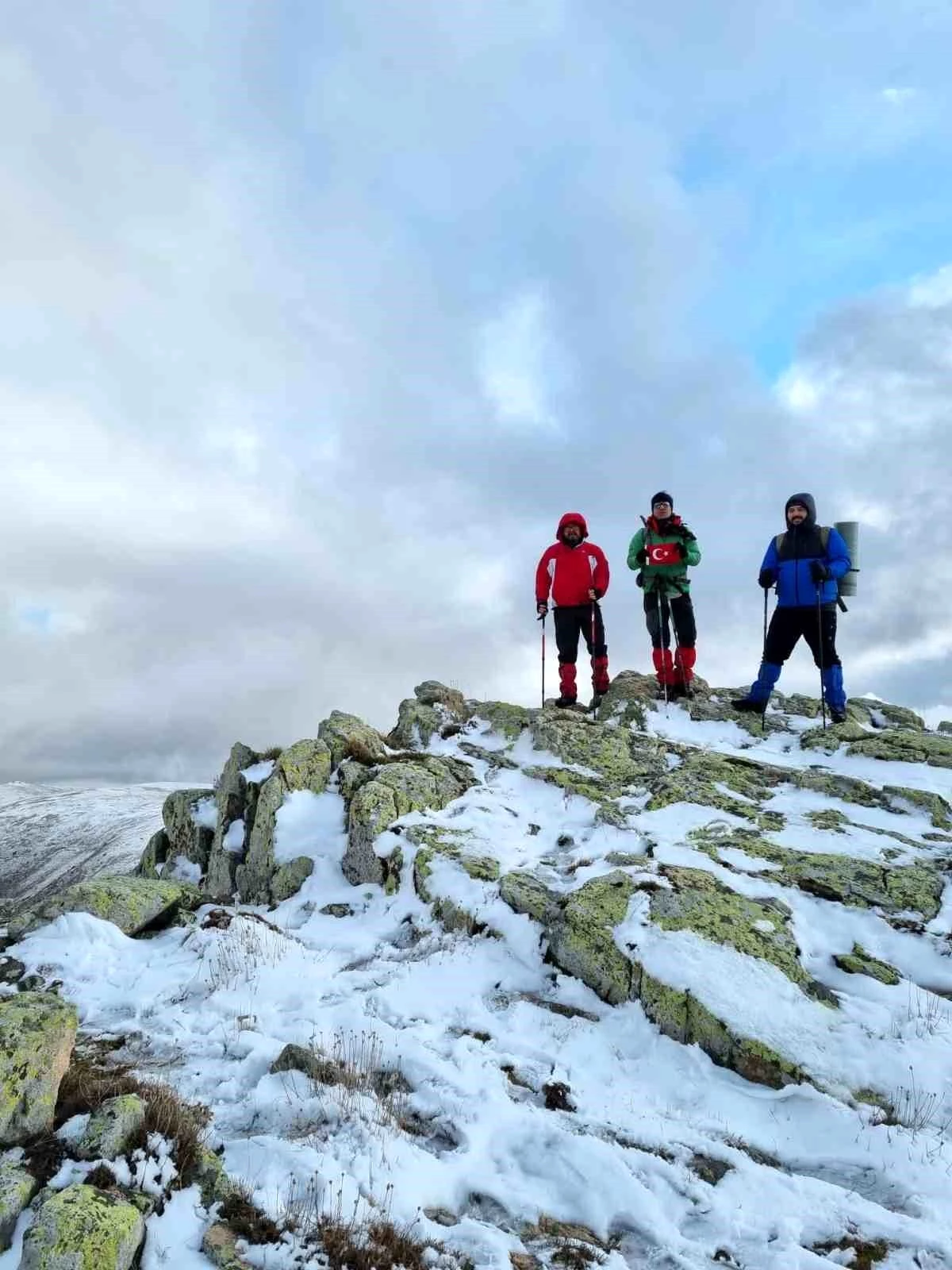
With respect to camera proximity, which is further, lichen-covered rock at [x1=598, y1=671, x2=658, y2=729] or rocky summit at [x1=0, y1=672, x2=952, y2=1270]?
lichen-covered rock at [x1=598, y1=671, x2=658, y2=729]

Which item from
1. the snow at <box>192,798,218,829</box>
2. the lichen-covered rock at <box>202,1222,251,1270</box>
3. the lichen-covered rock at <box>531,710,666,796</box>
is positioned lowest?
the lichen-covered rock at <box>202,1222,251,1270</box>

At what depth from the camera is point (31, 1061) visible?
5547mm

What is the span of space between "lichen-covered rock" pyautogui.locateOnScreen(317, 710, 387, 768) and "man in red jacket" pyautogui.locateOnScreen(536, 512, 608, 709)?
5.14m

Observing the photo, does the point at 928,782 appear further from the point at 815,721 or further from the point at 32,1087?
the point at 32,1087

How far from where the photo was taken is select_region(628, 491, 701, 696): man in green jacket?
17844mm

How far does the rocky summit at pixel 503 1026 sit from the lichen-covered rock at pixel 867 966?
0.22 ft

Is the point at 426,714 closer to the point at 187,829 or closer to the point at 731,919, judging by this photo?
the point at 187,829

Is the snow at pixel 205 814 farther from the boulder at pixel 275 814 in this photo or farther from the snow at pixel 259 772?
the boulder at pixel 275 814

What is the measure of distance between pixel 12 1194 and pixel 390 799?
882 cm

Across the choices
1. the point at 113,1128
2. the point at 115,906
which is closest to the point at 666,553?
the point at 115,906

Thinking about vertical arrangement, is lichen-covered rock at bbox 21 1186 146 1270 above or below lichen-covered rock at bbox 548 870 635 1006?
below

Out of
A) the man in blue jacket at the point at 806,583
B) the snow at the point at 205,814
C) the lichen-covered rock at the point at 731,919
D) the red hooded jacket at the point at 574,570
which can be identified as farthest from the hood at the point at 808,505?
the snow at the point at 205,814

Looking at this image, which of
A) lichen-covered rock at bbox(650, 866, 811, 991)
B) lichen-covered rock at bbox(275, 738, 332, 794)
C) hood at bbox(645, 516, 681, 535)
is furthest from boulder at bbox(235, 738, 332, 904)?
hood at bbox(645, 516, 681, 535)

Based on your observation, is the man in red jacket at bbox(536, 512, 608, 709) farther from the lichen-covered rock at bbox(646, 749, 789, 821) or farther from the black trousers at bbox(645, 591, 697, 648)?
the lichen-covered rock at bbox(646, 749, 789, 821)
